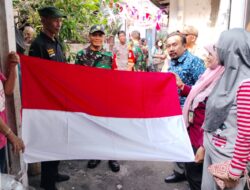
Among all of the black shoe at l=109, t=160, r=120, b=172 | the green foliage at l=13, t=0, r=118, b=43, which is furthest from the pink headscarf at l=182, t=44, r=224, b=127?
the green foliage at l=13, t=0, r=118, b=43

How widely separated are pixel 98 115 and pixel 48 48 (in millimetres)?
1053

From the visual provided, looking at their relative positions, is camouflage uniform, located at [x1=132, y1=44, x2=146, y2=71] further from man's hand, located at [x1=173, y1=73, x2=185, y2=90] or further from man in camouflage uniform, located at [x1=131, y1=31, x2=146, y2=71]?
man's hand, located at [x1=173, y1=73, x2=185, y2=90]

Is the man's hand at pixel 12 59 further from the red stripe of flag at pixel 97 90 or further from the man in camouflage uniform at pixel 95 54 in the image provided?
the man in camouflage uniform at pixel 95 54

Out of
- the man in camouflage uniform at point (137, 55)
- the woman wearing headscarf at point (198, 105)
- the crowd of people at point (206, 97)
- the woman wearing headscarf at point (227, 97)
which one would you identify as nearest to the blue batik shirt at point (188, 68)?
the crowd of people at point (206, 97)

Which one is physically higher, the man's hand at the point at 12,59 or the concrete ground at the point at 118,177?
the man's hand at the point at 12,59

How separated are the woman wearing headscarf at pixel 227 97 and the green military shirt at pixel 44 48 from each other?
2008mm

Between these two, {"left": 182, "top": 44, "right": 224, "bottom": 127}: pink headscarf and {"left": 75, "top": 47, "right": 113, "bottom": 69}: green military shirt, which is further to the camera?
{"left": 75, "top": 47, "right": 113, "bottom": 69}: green military shirt

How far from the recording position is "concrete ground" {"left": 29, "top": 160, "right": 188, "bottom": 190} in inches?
139

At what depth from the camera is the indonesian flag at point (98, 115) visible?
2717mm

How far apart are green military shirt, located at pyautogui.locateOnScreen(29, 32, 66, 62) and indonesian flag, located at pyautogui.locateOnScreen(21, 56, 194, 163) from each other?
0.48m

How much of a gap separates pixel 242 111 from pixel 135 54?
231 inches

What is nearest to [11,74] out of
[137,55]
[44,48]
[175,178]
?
[44,48]

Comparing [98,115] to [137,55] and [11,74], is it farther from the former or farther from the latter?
[137,55]

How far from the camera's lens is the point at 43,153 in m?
2.66
